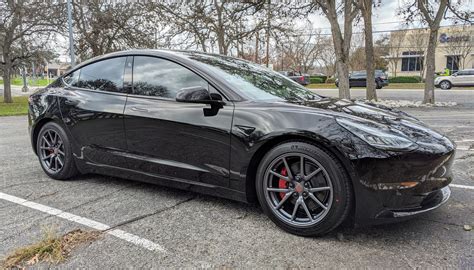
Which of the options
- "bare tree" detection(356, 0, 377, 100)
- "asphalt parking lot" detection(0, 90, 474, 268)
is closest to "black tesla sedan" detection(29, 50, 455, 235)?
"asphalt parking lot" detection(0, 90, 474, 268)

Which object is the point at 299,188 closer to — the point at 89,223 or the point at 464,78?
the point at 89,223

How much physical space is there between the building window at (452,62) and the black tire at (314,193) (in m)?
54.1

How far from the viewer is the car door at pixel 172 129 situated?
303 centimetres

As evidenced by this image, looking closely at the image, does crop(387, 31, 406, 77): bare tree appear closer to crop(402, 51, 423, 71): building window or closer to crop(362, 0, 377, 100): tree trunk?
crop(402, 51, 423, 71): building window

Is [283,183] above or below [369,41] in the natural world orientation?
below

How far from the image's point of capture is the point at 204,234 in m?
2.76

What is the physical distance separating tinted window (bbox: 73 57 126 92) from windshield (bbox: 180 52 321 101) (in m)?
0.76

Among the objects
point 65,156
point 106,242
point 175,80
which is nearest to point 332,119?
point 175,80

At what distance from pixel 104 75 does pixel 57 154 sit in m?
1.11

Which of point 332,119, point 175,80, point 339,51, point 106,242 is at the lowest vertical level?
point 106,242

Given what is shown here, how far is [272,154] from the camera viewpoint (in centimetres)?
276

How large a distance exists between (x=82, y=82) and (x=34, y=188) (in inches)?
49.1

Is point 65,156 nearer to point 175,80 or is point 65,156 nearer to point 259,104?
Result: point 175,80

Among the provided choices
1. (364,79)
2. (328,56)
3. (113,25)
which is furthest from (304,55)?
(113,25)
